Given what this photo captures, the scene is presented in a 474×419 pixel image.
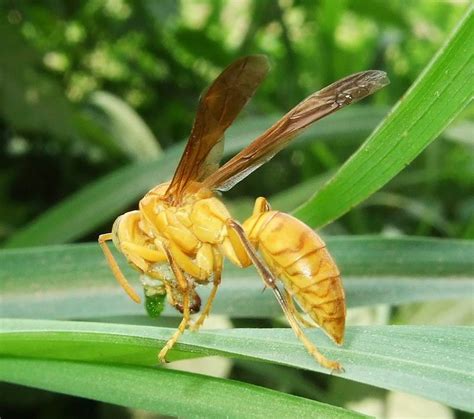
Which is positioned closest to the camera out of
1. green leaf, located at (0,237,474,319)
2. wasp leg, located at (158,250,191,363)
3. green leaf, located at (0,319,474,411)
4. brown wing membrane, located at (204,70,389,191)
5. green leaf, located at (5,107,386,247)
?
green leaf, located at (0,319,474,411)

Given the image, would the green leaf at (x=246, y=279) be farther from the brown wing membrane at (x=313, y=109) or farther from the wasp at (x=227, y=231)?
the brown wing membrane at (x=313, y=109)

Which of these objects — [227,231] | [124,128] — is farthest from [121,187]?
[227,231]

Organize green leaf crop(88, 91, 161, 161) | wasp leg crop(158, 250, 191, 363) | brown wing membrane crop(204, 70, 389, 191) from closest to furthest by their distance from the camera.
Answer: wasp leg crop(158, 250, 191, 363)
brown wing membrane crop(204, 70, 389, 191)
green leaf crop(88, 91, 161, 161)

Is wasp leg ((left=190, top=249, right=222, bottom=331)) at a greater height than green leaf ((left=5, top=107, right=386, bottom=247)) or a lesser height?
lesser

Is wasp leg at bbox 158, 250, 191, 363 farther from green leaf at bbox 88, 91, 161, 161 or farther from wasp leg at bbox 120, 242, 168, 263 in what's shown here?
green leaf at bbox 88, 91, 161, 161

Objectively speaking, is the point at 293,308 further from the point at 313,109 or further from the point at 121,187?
the point at 121,187

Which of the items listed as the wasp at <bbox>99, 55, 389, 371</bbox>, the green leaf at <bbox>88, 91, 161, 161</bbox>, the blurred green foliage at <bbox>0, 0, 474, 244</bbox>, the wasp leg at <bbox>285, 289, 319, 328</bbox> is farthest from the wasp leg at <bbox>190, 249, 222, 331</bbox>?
the green leaf at <bbox>88, 91, 161, 161</bbox>
